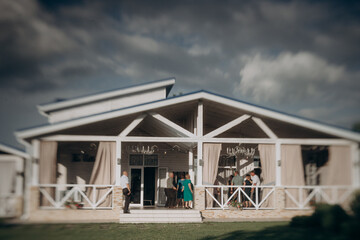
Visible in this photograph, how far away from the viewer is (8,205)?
6301 millimetres

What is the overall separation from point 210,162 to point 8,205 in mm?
9032

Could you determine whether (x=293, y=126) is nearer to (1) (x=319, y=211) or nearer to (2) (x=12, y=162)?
(1) (x=319, y=211)

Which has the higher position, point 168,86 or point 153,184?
point 168,86

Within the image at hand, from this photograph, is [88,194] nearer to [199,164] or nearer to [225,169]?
[199,164]

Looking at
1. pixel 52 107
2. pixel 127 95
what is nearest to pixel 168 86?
pixel 127 95

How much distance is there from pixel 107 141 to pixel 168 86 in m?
7.74

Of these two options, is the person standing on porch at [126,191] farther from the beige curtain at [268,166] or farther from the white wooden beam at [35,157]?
the white wooden beam at [35,157]

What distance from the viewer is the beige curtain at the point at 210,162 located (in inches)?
561

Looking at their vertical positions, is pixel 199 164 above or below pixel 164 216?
above

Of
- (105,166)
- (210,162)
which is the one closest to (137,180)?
(105,166)

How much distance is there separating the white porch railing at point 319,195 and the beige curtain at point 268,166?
5.10m

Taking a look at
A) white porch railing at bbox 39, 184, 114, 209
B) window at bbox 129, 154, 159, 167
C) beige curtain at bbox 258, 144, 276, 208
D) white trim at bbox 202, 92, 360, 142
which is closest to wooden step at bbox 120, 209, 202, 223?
white porch railing at bbox 39, 184, 114, 209

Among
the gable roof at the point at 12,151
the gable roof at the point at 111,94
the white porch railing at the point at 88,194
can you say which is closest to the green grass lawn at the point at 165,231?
the gable roof at the point at 12,151

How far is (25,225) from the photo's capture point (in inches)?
243
